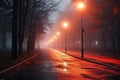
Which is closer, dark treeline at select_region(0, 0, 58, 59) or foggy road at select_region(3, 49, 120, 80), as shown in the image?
foggy road at select_region(3, 49, 120, 80)

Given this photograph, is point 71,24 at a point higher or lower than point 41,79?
higher

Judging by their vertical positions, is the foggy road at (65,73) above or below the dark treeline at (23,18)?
below

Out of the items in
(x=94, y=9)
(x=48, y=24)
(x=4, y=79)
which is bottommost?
(x=4, y=79)

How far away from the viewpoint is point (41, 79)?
46.8 feet

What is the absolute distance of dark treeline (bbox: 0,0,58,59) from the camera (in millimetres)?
30688

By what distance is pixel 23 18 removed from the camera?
3956cm

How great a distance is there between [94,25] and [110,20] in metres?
6.49

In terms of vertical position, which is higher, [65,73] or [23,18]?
[23,18]

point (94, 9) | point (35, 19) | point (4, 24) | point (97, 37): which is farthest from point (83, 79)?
point (97, 37)

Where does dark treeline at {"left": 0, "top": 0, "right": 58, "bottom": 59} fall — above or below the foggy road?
above

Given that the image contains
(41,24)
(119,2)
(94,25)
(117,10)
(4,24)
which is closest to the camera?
(119,2)

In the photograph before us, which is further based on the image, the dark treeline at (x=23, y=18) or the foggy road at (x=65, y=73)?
the dark treeline at (x=23, y=18)

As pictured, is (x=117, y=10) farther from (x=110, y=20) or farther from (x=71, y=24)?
(x=71, y=24)

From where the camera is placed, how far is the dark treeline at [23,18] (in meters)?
30.7
